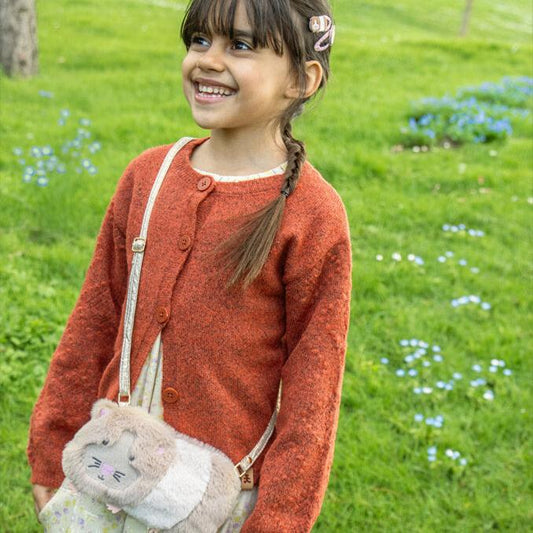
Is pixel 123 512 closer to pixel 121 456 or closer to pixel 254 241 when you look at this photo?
pixel 121 456

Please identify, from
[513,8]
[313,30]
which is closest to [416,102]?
[313,30]

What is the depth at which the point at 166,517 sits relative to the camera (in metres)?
1.60

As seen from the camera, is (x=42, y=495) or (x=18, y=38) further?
(x=18, y=38)

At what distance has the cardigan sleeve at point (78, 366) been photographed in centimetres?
194

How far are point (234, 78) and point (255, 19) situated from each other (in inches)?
5.2

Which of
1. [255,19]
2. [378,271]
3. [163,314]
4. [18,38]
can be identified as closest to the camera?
[255,19]

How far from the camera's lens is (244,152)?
5.75ft

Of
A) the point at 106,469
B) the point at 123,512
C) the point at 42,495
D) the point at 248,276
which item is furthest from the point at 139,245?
the point at 42,495

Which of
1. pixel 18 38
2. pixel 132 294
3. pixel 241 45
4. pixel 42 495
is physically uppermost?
pixel 241 45

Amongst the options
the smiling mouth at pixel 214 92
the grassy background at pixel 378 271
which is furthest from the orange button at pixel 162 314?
the grassy background at pixel 378 271

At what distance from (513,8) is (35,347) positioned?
31.7 m

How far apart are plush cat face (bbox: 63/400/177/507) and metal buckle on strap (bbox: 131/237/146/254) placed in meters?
0.37

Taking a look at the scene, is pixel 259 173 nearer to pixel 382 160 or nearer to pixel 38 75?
pixel 382 160

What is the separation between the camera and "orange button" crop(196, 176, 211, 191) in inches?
68.0
